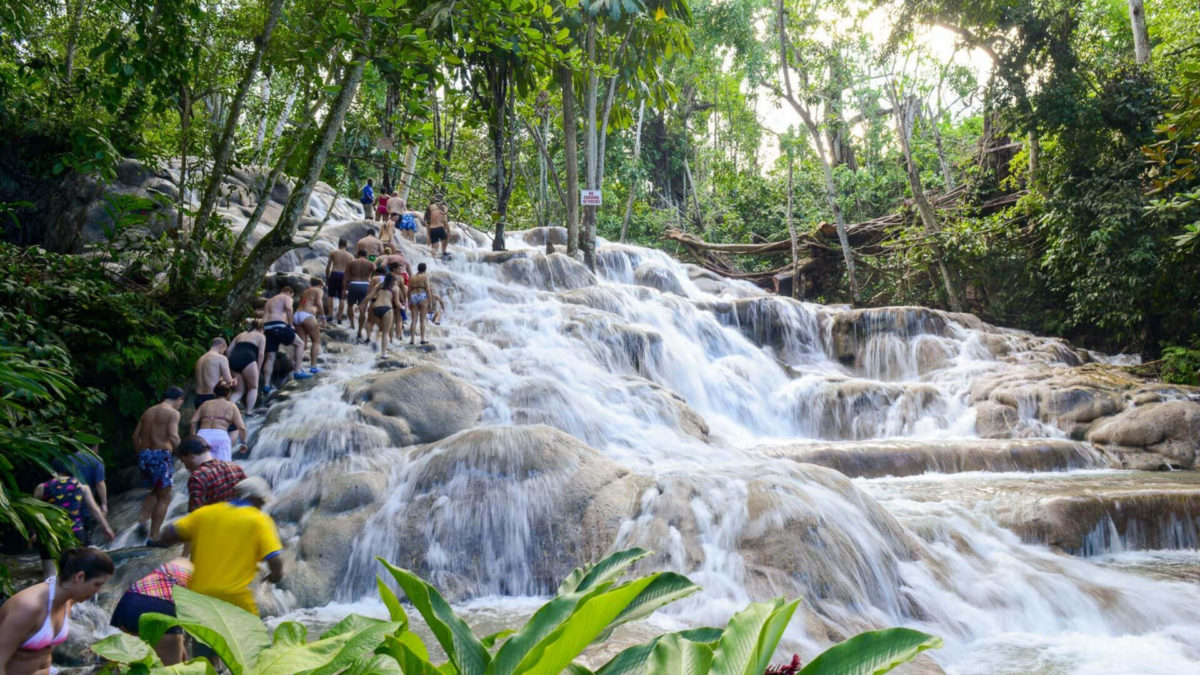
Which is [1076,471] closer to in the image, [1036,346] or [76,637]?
[1036,346]

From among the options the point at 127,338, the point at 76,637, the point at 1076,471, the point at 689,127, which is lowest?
the point at 76,637

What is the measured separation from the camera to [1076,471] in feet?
29.7

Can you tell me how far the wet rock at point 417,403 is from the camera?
305 inches

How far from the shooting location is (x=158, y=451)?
6.49 meters

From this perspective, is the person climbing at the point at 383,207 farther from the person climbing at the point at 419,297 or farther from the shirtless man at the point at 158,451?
the shirtless man at the point at 158,451

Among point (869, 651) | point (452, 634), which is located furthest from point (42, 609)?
point (869, 651)

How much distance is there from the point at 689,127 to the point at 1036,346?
2106 cm

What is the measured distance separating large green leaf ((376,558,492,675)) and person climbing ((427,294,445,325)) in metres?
11.1

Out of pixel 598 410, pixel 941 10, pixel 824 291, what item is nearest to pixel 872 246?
Result: pixel 824 291

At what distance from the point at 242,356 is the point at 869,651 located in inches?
336

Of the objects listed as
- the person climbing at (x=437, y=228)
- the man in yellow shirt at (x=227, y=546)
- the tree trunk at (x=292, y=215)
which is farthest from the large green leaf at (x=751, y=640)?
the person climbing at (x=437, y=228)

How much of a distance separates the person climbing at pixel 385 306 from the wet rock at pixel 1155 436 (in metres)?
10.3

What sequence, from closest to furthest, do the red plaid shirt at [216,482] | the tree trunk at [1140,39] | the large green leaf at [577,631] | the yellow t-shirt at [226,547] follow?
the large green leaf at [577,631]
the yellow t-shirt at [226,547]
the red plaid shirt at [216,482]
the tree trunk at [1140,39]

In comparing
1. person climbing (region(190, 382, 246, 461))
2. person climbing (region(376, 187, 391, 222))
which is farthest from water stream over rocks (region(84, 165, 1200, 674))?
person climbing (region(376, 187, 391, 222))
